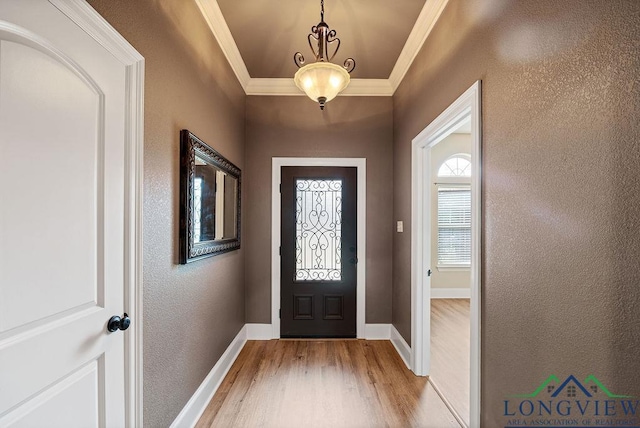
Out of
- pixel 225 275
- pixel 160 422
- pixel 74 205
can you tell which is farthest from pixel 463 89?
pixel 160 422

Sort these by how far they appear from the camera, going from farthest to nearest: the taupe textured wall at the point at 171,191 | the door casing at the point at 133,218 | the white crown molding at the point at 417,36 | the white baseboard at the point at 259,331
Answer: the white baseboard at the point at 259,331 → the white crown molding at the point at 417,36 → the taupe textured wall at the point at 171,191 → the door casing at the point at 133,218

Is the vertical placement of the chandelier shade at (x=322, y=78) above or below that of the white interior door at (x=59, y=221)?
above

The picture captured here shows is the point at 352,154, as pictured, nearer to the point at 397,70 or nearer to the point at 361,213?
the point at 361,213

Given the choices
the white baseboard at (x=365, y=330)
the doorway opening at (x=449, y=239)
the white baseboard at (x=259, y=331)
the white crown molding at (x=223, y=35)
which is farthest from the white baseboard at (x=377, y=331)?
the white crown molding at (x=223, y=35)

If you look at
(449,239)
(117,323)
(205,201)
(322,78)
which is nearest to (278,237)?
(205,201)

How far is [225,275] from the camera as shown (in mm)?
2539

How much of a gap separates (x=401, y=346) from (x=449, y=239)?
3.04 metres

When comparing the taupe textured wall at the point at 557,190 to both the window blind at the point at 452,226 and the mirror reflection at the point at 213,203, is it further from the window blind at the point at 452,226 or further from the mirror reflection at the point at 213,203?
the window blind at the point at 452,226

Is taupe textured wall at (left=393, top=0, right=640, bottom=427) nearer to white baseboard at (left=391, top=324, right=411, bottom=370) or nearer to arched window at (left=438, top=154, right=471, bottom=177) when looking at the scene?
white baseboard at (left=391, top=324, right=411, bottom=370)

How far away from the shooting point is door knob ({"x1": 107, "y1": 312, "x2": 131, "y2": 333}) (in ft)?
3.73

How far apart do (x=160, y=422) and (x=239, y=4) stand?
274 cm

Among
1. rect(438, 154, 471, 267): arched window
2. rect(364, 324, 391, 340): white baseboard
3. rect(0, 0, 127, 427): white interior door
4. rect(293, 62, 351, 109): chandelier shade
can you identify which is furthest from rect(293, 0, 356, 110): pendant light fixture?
rect(438, 154, 471, 267): arched window

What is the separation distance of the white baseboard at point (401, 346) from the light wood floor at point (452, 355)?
9.2 inches

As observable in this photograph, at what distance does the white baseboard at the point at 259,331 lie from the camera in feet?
10.6
